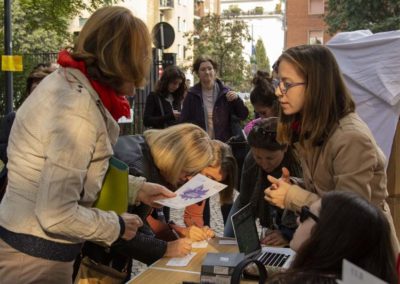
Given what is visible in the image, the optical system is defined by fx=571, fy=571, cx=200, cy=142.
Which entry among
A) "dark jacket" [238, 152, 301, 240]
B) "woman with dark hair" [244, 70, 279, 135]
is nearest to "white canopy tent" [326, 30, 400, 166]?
"woman with dark hair" [244, 70, 279, 135]

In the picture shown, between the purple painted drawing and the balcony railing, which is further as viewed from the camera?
the balcony railing

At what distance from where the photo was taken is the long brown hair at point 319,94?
2.29 metres

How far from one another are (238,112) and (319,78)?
3511mm

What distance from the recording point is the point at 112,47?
5.96 feet

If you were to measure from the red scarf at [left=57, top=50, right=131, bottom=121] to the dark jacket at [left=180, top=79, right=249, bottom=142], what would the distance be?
3810 millimetres

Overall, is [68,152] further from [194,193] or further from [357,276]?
[194,193]

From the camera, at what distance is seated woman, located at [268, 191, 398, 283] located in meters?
1.59

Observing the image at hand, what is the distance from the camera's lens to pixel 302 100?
233cm

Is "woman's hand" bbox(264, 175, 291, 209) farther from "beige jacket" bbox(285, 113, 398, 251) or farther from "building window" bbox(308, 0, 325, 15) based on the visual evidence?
"building window" bbox(308, 0, 325, 15)

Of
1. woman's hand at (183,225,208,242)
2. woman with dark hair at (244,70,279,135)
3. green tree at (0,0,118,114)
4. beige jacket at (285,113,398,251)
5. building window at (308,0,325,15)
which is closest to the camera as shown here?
beige jacket at (285,113,398,251)

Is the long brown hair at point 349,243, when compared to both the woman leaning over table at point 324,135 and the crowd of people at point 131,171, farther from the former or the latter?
the woman leaning over table at point 324,135

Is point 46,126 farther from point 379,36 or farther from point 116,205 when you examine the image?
point 379,36

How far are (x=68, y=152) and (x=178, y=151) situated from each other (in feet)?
4.15

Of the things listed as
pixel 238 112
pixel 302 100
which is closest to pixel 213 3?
pixel 238 112
